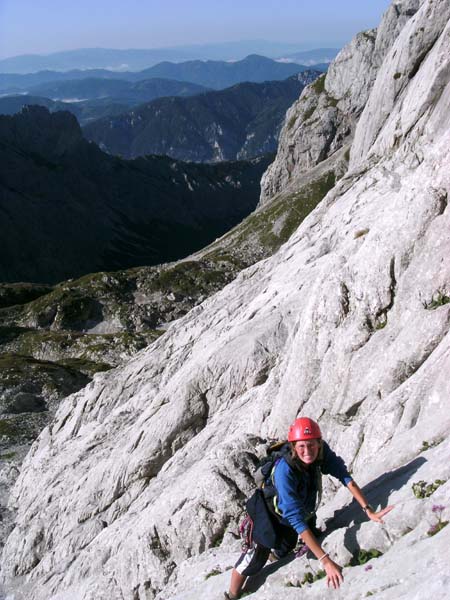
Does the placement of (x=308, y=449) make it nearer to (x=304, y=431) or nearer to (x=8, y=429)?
(x=304, y=431)

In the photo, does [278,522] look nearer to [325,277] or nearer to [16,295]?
[325,277]

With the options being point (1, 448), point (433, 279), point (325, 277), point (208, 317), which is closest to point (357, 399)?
point (433, 279)

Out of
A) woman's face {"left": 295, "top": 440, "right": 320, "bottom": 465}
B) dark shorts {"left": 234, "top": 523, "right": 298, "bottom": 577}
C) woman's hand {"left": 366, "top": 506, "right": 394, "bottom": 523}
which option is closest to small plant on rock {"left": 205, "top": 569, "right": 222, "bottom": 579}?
dark shorts {"left": 234, "top": 523, "right": 298, "bottom": 577}

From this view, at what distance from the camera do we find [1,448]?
54344mm

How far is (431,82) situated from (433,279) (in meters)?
34.3

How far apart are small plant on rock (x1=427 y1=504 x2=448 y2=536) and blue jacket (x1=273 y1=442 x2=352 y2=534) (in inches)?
70.7

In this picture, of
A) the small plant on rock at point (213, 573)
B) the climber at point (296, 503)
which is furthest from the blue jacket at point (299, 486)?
the small plant on rock at point (213, 573)

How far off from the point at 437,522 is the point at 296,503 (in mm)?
2516

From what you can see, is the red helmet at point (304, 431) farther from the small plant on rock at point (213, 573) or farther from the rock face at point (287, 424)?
the small plant on rock at point (213, 573)

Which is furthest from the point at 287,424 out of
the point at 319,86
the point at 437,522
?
the point at 319,86

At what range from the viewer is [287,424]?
832 inches

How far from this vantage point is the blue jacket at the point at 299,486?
10.4 m

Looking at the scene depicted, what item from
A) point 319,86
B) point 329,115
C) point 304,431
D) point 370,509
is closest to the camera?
point 304,431

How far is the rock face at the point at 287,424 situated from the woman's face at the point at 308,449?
2.00 metres
